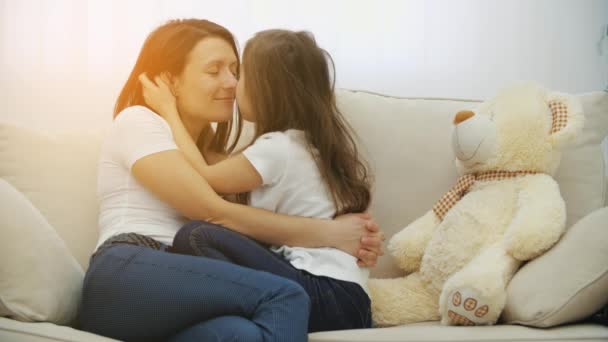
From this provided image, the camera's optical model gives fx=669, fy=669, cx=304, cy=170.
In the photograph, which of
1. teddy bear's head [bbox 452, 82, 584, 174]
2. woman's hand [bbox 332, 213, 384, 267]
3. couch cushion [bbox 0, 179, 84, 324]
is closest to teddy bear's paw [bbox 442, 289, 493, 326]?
woman's hand [bbox 332, 213, 384, 267]

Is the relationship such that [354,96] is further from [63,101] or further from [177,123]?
[63,101]

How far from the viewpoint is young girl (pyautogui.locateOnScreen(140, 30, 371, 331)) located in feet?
4.35

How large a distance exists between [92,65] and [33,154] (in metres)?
0.64

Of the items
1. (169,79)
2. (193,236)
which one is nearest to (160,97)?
(169,79)

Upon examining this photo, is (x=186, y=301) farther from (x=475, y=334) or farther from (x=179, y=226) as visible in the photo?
(x=475, y=334)

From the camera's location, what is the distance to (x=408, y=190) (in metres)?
1.63

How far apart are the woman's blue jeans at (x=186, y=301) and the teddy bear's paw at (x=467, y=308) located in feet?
0.89

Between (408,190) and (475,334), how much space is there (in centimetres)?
58

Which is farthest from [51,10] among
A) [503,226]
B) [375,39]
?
[503,226]

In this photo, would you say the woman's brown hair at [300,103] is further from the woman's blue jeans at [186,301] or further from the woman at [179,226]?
the woman's blue jeans at [186,301]

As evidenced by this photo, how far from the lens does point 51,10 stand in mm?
2045

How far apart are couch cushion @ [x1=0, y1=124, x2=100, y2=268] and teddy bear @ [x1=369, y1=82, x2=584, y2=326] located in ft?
2.12

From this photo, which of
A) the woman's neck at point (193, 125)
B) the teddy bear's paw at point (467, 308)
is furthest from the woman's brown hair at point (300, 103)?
the teddy bear's paw at point (467, 308)

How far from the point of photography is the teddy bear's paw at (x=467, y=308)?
1.17 m
